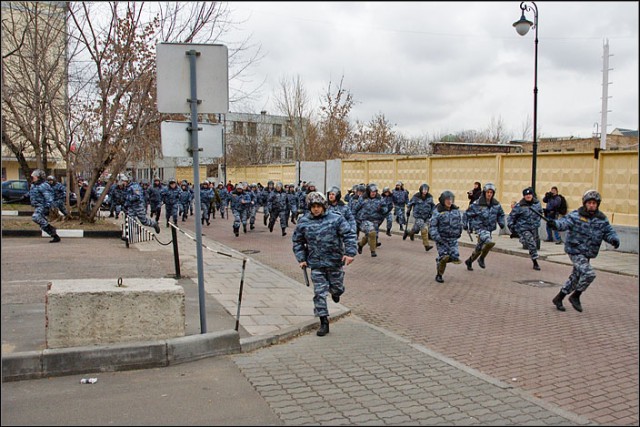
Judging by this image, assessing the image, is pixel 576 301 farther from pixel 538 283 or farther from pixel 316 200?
pixel 316 200

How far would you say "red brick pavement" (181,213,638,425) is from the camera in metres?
4.92

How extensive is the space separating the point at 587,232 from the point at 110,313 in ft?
21.4

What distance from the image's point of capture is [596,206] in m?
7.80

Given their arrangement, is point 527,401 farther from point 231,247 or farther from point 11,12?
point 11,12

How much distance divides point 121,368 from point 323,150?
36.3 metres

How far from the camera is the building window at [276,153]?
5253cm

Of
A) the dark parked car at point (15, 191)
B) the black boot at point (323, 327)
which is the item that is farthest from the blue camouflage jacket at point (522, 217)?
the dark parked car at point (15, 191)

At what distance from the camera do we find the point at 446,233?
34.1 ft

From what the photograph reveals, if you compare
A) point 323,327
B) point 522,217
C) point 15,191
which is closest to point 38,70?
point 323,327

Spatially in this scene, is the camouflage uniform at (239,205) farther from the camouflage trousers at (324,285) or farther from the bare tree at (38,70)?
the camouflage trousers at (324,285)

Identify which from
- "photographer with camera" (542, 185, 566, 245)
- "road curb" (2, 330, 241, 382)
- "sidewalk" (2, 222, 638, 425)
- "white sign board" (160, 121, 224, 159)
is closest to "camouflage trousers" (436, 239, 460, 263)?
"sidewalk" (2, 222, 638, 425)

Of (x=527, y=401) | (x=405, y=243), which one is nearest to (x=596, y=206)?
(x=527, y=401)

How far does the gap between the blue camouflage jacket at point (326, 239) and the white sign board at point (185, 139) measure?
1.57 m

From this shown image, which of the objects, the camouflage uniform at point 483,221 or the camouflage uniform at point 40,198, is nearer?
the camouflage uniform at point 483,221
